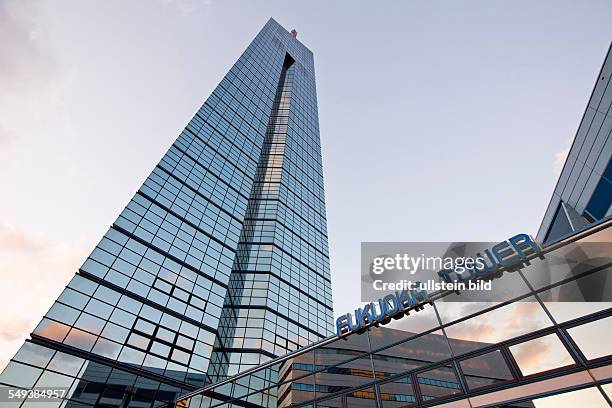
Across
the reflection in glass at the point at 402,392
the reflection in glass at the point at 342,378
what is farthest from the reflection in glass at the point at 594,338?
the reflection in glass at the point at 342,378

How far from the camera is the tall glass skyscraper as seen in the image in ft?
80.1

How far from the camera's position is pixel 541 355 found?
35.2ft

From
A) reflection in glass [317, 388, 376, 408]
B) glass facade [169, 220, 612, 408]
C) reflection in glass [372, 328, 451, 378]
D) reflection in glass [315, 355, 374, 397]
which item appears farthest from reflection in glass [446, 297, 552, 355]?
reflection in glass [372, 328, 451, 378]

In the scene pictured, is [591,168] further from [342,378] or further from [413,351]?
[413,351]

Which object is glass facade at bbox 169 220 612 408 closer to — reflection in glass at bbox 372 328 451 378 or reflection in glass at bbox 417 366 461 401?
reflection in glass at bbox 417 366 461 401

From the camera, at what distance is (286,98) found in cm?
9894

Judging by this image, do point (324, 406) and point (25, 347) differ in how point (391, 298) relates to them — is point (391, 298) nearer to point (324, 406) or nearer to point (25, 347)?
point (324, 406)

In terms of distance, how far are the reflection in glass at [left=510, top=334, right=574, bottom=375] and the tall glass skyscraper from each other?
25.4 meters

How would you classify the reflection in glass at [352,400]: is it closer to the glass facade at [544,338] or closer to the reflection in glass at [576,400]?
the glass facade at [544,338]

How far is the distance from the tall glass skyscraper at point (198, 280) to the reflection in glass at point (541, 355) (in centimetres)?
2543

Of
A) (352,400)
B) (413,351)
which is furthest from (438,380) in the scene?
(352,400)

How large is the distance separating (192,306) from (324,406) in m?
21.2

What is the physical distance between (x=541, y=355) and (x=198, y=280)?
106 feet

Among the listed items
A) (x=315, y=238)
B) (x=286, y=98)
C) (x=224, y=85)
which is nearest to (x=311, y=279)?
(x=315, y=238)
